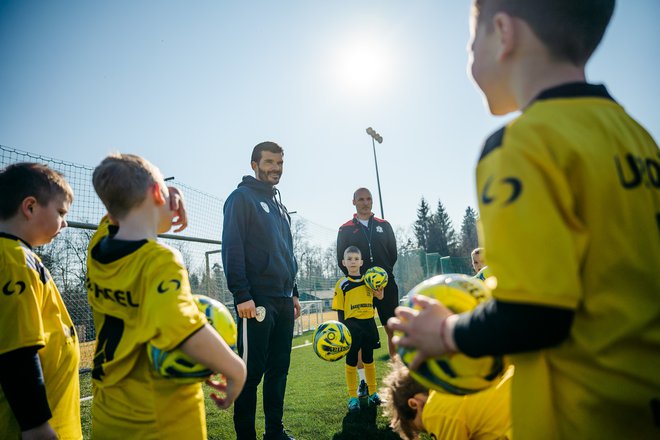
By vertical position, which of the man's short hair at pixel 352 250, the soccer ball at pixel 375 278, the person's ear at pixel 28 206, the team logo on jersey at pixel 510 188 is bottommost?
the soccer ball at pixel 375 278

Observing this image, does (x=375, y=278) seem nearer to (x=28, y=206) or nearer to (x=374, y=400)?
(x=374, y=400)

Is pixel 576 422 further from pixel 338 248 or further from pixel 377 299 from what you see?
pixel 338 248

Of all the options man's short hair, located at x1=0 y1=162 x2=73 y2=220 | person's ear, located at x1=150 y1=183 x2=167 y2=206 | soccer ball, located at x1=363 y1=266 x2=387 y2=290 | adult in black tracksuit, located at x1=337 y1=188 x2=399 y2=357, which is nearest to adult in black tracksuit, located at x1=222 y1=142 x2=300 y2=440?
man's short hair, located at x1=0 y1=162 x2=73 y2=220

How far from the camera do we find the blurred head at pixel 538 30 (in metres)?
1.18

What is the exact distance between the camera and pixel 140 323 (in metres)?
1.61

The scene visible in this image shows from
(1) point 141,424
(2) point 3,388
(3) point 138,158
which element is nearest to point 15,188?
(3) point 138,158

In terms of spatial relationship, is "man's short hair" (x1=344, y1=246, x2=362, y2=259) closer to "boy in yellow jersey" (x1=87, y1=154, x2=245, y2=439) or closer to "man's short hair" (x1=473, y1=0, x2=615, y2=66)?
"boy in yellow jersey" (x1=87, y1=154, x2=245, y2=439)

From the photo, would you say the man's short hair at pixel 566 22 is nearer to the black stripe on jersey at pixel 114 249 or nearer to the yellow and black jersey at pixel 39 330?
the black stripe on jersey at pixel 114 249

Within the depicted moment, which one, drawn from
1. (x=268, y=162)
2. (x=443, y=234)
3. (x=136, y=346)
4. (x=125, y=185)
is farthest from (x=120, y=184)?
(x=443, y=234)

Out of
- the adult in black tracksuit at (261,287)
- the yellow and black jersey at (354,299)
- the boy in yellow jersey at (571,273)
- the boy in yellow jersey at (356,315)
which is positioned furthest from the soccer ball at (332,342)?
the boy in yellow jersey at (571,273)

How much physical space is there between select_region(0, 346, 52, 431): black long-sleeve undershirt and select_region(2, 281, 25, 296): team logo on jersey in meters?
0.26

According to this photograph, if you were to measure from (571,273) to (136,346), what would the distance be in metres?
1.56

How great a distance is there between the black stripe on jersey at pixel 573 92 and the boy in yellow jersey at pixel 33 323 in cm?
219

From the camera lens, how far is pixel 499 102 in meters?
1.34
